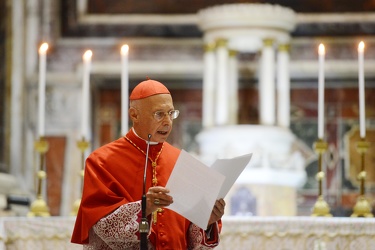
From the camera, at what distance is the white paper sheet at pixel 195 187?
5.02 meters

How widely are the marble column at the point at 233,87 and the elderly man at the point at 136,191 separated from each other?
5068 mm

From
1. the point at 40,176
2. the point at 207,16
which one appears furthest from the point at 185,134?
the point at 40,176

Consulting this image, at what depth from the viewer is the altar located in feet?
21.4

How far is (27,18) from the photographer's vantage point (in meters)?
11.4

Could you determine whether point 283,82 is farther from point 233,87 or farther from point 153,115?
point 153,115

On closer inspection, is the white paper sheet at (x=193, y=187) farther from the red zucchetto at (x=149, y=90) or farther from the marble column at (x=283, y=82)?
the marble column at (x=283, y=82)

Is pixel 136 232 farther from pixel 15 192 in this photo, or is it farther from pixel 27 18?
pixel 27 18

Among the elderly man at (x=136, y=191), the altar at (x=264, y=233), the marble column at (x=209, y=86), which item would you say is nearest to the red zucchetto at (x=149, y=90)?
the elderly man at (x=136, y=191)

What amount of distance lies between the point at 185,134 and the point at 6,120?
1.85 m

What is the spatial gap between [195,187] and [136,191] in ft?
1.24

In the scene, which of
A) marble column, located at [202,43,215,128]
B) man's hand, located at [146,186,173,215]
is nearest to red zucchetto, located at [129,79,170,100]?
man's hand, located at [146,186,173,215]

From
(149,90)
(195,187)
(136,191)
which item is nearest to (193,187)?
(195,187)

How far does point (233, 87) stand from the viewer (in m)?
10.7

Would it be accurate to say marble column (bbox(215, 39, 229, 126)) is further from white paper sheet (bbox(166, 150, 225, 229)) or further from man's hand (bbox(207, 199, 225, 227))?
white paper sheet (bbox(166, 150, 225, 229))
